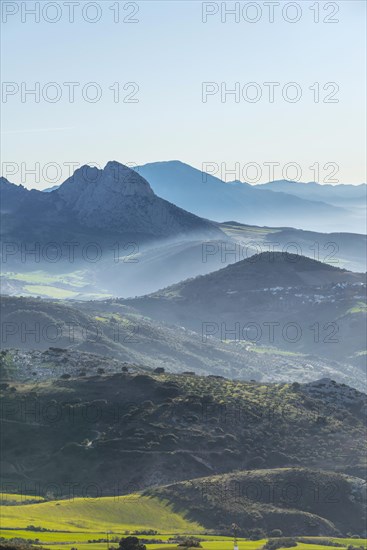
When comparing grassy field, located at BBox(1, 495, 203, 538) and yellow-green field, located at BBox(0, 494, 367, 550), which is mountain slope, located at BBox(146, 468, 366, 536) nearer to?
grassy field, located at BBox(1, 495, 203, 538)

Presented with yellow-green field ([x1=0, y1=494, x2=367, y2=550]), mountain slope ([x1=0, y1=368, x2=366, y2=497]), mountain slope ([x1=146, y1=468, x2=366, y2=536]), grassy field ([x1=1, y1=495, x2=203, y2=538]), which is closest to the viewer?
yellow-green field ([x1=0, y1=494, x2=367, y2=550])

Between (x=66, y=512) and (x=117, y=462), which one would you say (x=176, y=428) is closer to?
(x=117, y=462)

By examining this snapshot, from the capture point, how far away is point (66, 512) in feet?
456

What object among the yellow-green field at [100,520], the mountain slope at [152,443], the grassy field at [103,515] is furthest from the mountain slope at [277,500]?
the mountain slope at [152,443]

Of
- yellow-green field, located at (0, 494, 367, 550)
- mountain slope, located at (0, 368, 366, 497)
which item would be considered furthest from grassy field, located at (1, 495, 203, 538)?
mountain slope, located at (0, 368, 366, 497)

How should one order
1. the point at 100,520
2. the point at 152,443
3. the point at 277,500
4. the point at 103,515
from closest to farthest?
the point at 100,520
the point at 103,515
the point at 277,500
the point at 152,443

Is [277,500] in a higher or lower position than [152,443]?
lower

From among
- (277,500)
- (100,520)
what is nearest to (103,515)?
(100,520)

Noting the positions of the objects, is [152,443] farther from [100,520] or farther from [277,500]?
[100,520]

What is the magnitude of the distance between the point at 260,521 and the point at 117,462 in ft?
129

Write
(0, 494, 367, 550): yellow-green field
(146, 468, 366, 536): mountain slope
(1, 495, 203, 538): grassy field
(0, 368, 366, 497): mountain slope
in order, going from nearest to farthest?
(0, 494, 367, 550): yellow-green field, (1, 495, 203, 538): grassy field, (146, 468, 366, 536): mountain slope, (0, 368, 366, 497): mountain slope

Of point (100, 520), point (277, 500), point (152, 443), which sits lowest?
point (277, 500)

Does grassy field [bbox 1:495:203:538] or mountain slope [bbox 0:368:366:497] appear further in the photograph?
mountain slope [bbox 0:368:366:497]

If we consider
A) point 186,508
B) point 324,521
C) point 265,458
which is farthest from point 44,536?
point 265,458
